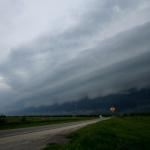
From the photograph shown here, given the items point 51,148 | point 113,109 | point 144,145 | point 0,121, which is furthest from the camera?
point 113,109

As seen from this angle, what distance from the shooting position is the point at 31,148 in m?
18.2

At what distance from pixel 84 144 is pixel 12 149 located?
430 cm

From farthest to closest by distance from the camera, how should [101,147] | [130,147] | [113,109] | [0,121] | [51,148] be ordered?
[113,109], [0,121], [130,147], [101,147], [51,148]

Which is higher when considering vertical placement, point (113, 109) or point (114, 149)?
point (113, 109)

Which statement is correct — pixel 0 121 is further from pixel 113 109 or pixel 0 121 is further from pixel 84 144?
pixel 84 144

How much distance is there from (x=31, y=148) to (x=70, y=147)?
2.12 m

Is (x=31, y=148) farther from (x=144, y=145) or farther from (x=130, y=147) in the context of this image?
(x=144, y=145)

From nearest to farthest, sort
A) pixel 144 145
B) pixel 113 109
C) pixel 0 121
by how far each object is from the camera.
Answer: pixel 144 145 < pixel 0 121 < pixel 113 109

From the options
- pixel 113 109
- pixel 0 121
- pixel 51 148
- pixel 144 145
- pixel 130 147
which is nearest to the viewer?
pixel 51 148

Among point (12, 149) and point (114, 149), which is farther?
point (114, 149)

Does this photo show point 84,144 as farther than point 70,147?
Yes

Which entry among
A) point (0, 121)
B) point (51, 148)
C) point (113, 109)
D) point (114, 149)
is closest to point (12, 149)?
point (51, 148)

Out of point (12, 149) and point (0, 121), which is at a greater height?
point (0, 121)

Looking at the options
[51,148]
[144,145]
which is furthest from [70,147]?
[144,145]
